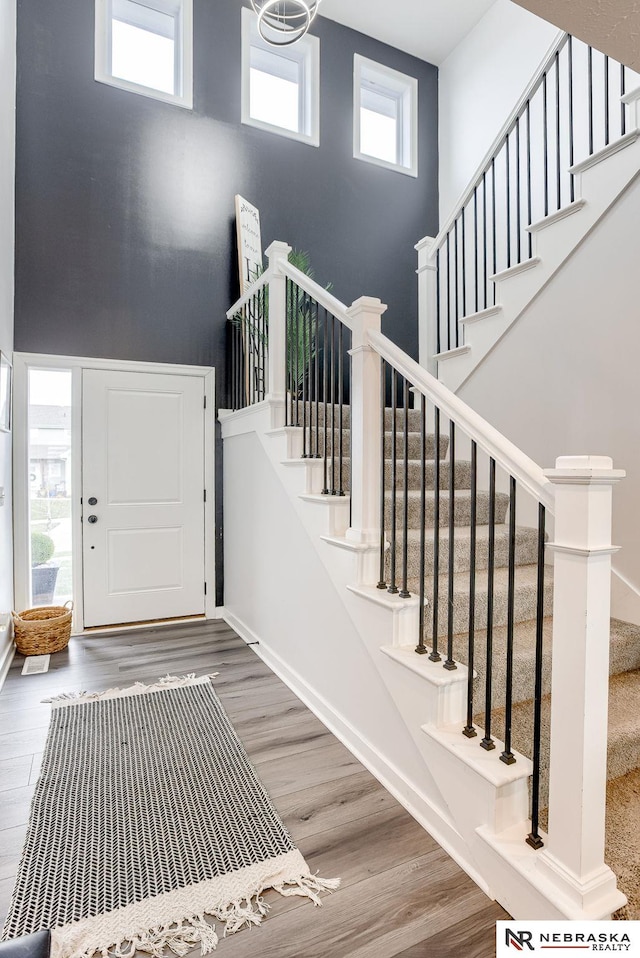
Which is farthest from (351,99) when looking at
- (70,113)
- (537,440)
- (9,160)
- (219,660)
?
(219,660)

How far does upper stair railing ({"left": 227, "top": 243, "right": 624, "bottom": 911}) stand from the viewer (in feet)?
4.09

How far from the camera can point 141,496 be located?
400 cm

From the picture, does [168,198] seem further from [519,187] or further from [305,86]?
[519,187]

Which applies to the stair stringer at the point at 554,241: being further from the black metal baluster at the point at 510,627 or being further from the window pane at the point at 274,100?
the window pane at the point at 274,100

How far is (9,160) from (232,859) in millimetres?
4160

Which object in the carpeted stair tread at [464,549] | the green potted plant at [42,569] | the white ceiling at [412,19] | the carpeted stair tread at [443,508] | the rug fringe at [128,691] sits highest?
the white ceiling at [412,19]

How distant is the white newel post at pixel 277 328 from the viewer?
3082 mm

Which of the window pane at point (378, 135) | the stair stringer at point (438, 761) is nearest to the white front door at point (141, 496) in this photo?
the stair stringer at point (438, 761)

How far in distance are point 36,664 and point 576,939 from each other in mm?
3111

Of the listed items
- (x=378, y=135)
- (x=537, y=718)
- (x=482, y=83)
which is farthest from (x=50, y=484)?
(x=482, y=83)

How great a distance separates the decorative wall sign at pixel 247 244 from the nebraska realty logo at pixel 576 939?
4.06 metres

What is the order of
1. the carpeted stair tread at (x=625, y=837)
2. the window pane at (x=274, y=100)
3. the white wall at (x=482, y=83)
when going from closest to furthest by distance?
the carpeted stair tread at (x=625, y=837), the white wall at (x=482, y=83), the window pane at (x=274, y=100)

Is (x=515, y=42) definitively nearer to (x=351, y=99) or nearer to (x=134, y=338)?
(x=351, y=99)

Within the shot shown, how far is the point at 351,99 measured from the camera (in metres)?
4.81
